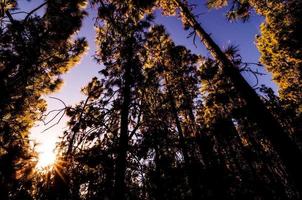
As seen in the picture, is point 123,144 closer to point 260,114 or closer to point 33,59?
point 260,114

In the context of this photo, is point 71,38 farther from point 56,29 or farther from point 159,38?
point 159,38

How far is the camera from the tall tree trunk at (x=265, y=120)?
4633 millimetres

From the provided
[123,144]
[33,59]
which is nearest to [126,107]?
[123,144]

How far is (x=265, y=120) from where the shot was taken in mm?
5219

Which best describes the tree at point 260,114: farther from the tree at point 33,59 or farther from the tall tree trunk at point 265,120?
the tree at point 33,59

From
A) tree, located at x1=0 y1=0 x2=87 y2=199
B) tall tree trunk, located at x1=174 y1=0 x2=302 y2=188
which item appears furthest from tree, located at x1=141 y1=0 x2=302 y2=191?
tree, located at x1=0 y1=0 x2=87 y2=199

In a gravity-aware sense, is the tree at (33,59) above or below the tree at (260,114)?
above

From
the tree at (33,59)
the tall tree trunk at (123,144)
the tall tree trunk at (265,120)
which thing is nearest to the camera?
the tall tree trunk at (265,120)

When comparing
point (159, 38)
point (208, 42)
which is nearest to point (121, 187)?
point (208, 42)

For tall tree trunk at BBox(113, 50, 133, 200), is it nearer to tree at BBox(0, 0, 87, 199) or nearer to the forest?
the forest

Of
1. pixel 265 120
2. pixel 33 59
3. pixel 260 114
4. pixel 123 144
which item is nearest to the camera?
pixel 265 120

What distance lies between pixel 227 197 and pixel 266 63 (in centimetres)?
1344

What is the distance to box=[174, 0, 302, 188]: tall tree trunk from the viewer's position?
4633 mm

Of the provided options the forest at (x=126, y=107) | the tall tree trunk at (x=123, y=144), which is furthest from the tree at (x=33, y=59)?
the tall tree trunk at (x=123, y=144)
